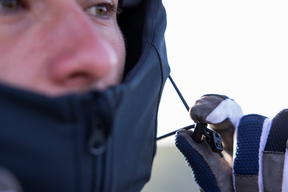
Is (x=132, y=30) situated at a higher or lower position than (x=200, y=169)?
higher

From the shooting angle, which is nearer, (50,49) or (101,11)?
(50,49)

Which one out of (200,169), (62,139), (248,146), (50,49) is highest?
(50,49)

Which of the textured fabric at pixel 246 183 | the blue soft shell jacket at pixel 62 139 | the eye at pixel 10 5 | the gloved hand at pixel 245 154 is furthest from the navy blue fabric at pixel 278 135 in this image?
the eye at pixel 10 5

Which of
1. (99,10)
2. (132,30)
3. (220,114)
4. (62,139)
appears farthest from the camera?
(132,30)

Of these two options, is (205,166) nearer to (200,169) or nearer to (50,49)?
(200,169)

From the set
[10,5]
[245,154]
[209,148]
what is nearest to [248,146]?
[245,154]

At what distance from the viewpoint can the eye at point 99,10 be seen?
651 mm

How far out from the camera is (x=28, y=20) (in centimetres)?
41

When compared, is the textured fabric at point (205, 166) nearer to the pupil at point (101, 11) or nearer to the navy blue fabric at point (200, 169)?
the navy blue fabric at point (200, 169)

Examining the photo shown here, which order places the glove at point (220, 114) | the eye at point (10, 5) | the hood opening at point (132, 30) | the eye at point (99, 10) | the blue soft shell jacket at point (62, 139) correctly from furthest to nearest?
1. the hood opening at point (132, 30)
2. the glove at point (220, 114)
3. the eye at point (99, 10)
4. the eye at point (10, 5)
5. the blue soft shell jacket at point (62, 139)

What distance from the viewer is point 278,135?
27.4 inches

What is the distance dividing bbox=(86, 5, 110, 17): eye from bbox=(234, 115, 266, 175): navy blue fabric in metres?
0.58

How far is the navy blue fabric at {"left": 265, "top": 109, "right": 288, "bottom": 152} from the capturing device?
68 cm

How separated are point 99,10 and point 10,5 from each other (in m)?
0.29
